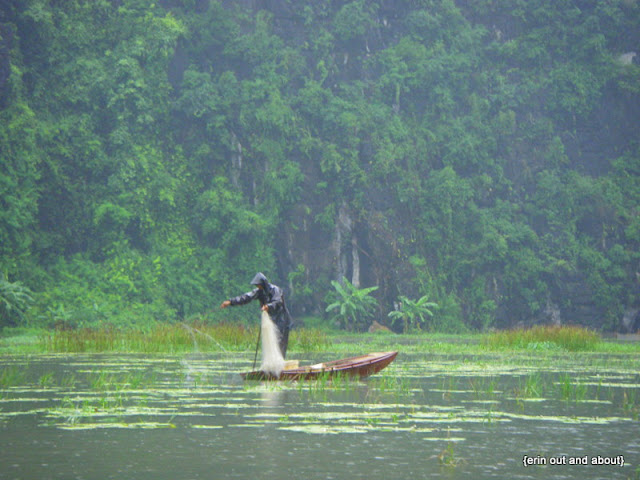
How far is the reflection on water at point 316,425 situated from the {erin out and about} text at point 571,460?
2cm

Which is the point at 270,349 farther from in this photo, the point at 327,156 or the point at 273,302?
the point at 327,156

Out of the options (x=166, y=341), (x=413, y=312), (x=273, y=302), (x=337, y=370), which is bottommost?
(x=337, y=370)

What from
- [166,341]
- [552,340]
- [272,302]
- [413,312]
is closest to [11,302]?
[166,341]

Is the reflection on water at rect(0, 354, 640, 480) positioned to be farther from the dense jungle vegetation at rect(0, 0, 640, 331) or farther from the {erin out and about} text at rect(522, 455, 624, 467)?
the dense jungle vegetation at rect(0, 0, 640, 331)

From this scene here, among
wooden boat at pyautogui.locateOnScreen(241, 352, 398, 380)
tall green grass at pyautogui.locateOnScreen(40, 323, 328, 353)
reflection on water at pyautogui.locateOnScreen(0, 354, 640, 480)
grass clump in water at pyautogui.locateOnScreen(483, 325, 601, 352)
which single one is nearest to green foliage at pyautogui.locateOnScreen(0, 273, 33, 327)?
tall green grass at pyautogui.locateOnScreen(40, 323, 328, 353)

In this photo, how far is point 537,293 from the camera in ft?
151

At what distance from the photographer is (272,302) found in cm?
1764

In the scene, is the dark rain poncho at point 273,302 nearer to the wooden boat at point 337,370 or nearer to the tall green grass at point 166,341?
the wooden boat at point 337,370

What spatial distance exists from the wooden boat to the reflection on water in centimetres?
20

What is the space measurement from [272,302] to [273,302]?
0.7 inches

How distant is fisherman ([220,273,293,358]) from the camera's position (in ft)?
57.4

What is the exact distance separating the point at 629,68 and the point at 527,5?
6324 mm

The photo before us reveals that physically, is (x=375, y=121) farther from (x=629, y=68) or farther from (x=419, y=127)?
(x=629, y=68)

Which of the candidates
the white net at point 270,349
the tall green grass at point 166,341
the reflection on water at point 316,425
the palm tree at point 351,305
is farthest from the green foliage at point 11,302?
the white net at point 270,349
